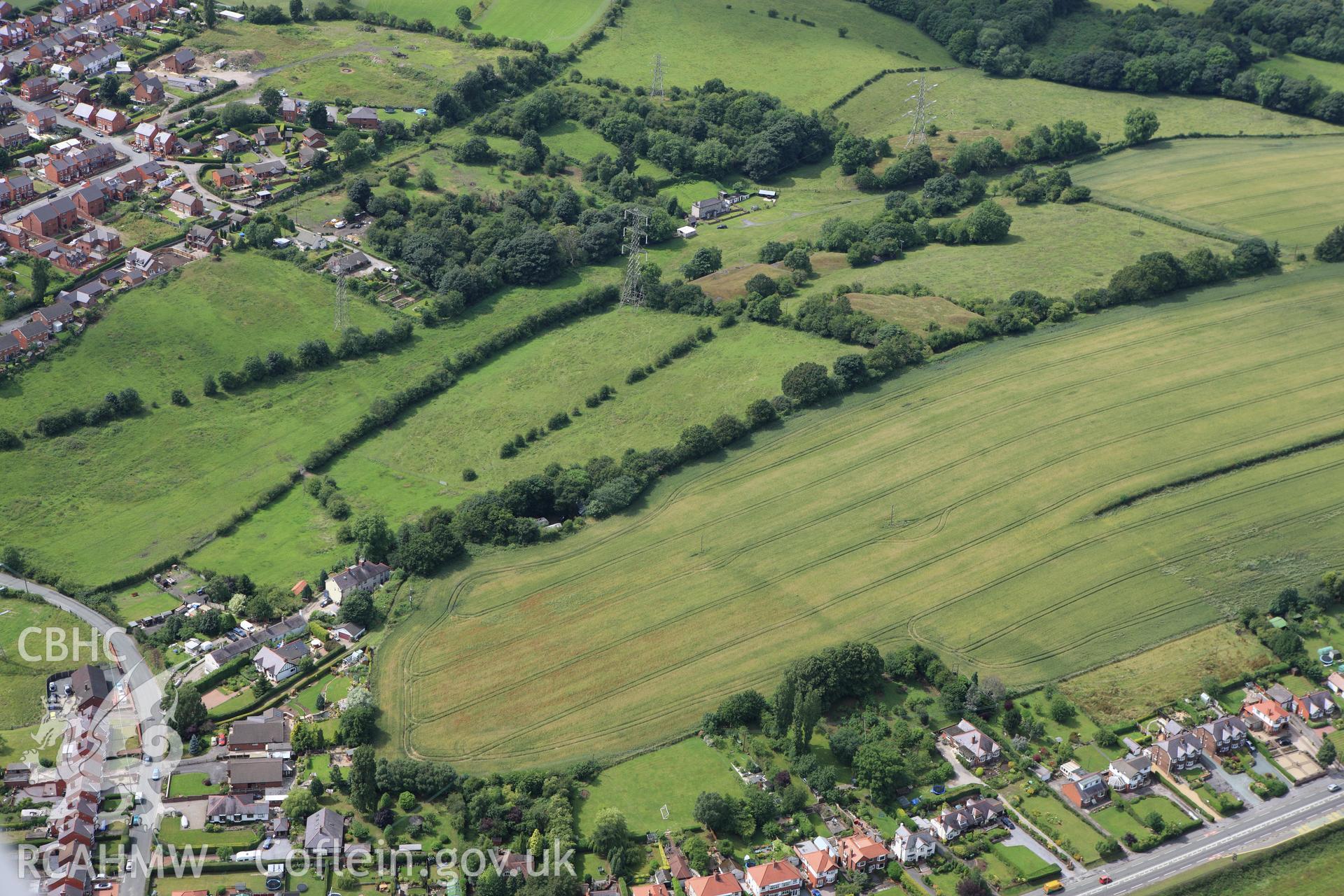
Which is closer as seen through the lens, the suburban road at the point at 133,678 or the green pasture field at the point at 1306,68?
the suburban road at the point at 133,678

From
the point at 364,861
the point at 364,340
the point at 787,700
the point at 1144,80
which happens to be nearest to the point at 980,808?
the point at 787,700

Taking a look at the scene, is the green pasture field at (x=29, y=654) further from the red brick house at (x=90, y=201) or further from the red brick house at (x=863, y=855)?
the red brick house at (x=90, y=201)

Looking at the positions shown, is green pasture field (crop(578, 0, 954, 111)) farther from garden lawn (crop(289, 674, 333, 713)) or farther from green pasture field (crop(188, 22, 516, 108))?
garden lawn (crop(289, 674, 333, 713))

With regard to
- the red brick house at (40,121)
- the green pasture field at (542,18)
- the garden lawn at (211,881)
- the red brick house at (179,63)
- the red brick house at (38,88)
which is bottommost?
the garden lawn at (211,881)

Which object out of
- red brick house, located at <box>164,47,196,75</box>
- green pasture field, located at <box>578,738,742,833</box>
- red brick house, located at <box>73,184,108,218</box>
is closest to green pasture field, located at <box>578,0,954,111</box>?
red brick house, located at <box>164,47,196,75</box>

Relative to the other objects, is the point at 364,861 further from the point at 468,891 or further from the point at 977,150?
the point at 977,150

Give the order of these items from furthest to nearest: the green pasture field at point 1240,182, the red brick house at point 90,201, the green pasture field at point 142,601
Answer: the green pasture field at point 1240,182, the red brick house at point 90,201, the green pasture field at point 142,601

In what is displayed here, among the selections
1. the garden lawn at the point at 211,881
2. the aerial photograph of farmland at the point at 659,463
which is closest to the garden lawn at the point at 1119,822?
the aerial photograph of farmland at the point at 659,463
